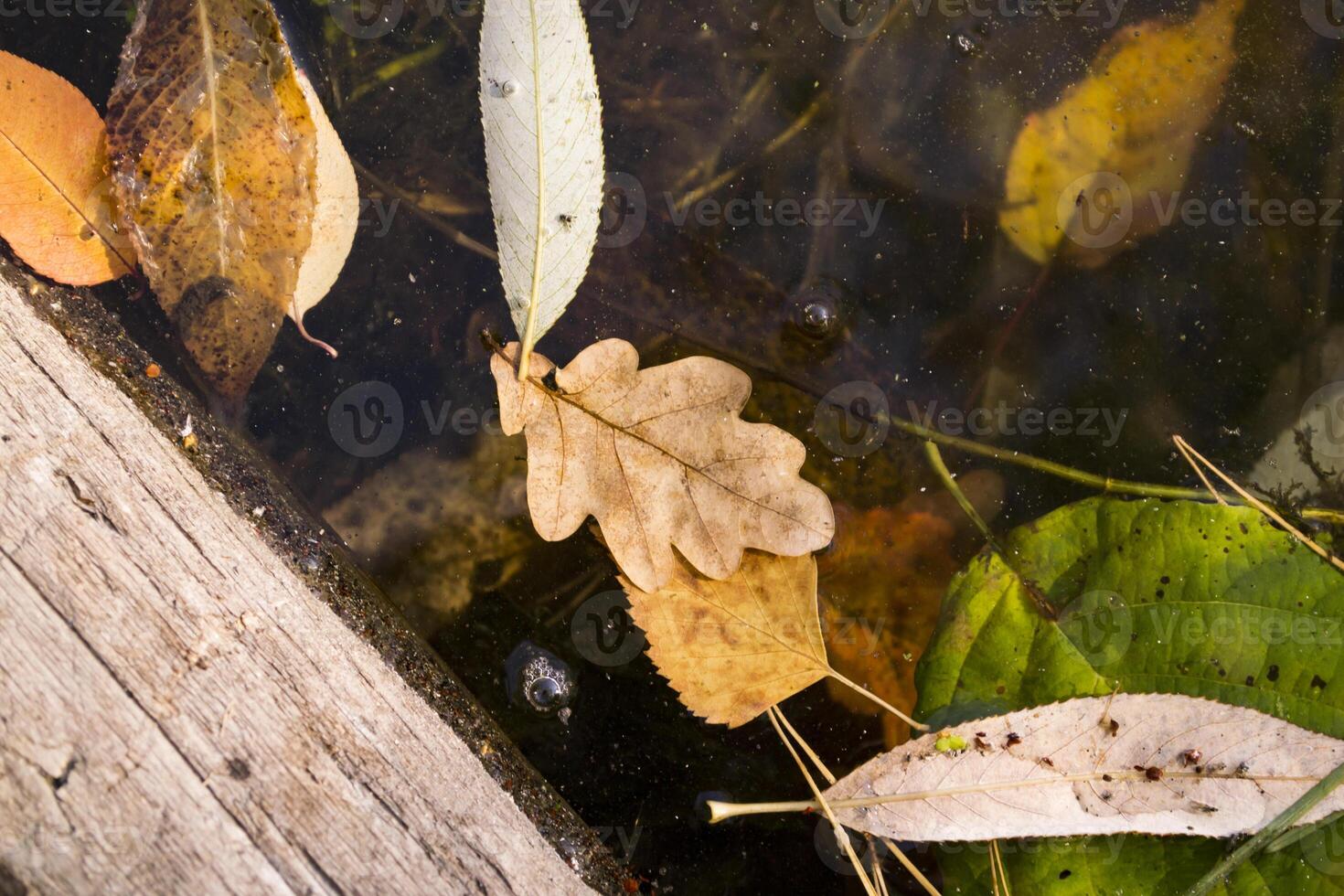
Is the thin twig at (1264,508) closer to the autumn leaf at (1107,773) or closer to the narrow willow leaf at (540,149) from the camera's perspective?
the autumn leaf at (1107,773)

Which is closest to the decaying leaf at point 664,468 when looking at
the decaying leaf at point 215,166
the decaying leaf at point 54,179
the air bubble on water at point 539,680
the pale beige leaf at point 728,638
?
the pale beige leaf at point 728,638

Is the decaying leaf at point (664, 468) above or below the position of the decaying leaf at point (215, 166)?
below

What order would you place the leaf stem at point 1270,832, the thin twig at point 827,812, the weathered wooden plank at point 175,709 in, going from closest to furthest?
the weathered wooden plank at point 175,709, the leaf stem at point 1270,832, the thin twig at point 827,812

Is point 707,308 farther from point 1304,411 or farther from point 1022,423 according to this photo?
point 1304,411

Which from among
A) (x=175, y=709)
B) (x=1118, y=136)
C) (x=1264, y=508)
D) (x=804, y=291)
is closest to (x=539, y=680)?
(x=175, y=709)

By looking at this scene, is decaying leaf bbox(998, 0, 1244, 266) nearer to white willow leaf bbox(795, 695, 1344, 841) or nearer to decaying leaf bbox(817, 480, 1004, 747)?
decaying leaf bbox(817, 480, 1004, 747)

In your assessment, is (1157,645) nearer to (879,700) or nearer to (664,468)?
(879,700)

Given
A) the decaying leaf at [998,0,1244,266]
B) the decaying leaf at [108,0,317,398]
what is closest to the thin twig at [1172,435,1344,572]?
the decaying leaf at [998,0,1244,266]
